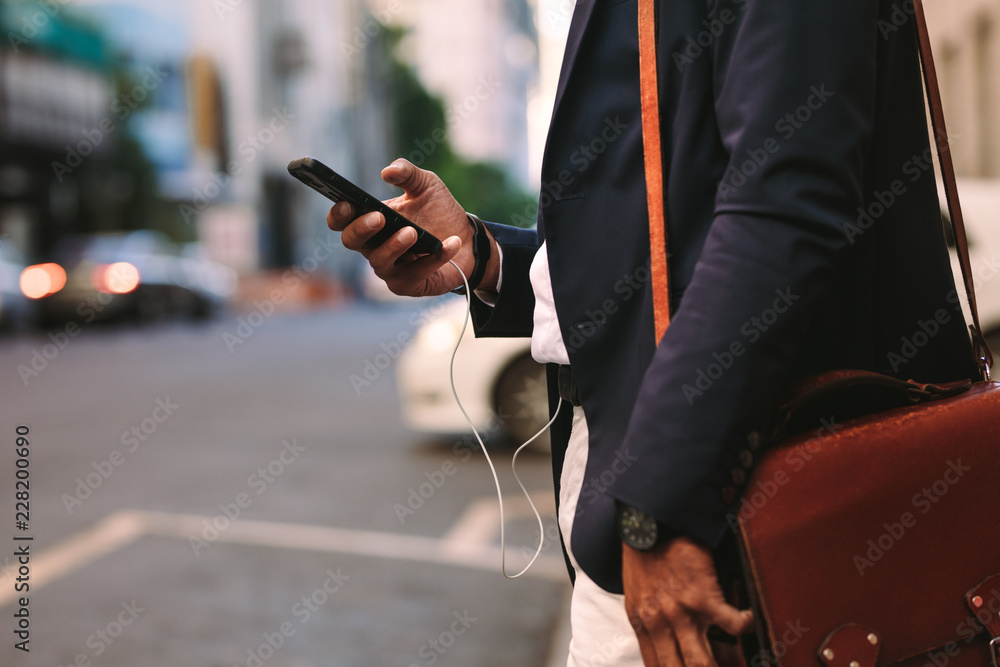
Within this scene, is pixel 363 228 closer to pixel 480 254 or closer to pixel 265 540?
pixel 480 254

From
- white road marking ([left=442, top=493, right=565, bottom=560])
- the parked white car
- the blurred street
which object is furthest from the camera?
the parked white car

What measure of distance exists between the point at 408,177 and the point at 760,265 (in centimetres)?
77

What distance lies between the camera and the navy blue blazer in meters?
0.91

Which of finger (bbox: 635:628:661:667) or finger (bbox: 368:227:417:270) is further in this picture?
finger (bbox: 368:227:417:270)

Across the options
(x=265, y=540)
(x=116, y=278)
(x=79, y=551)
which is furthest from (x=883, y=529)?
(x=116, y=278)

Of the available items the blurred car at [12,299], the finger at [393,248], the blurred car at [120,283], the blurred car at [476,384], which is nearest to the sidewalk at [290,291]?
the blurred car at [120,283]

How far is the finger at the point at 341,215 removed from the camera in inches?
51.9

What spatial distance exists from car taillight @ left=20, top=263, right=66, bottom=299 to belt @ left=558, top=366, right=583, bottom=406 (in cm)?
1650

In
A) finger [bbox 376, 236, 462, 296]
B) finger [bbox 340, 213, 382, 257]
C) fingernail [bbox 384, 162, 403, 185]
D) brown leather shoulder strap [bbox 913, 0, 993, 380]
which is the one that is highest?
brown leather shoulder strap [bbox 913, 0, 993, 380]

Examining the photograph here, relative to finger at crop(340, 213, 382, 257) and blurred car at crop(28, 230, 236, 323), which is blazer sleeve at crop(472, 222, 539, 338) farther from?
blurred car at crop(28, 230, 236, 323)

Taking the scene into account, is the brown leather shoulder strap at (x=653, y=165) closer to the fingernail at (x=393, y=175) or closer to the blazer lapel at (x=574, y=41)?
the blazer lapel at (x=574, y=41)

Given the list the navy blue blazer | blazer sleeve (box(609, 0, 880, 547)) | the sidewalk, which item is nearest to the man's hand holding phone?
the navy blue blazer

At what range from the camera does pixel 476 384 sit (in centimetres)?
564

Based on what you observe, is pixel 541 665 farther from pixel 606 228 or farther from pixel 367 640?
pixel 606 228
